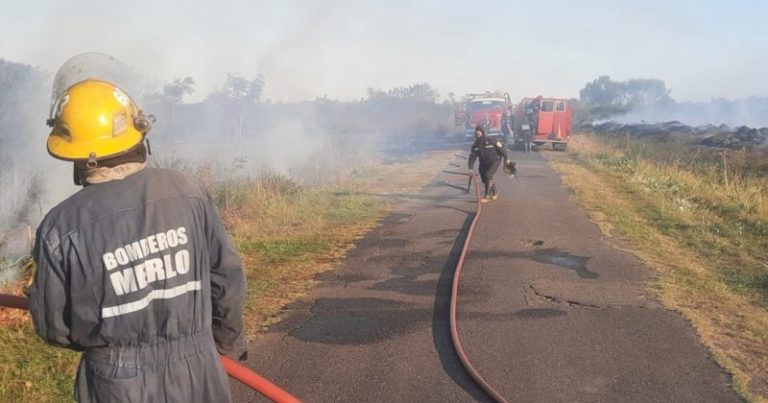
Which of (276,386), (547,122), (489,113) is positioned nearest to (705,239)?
(276,386)

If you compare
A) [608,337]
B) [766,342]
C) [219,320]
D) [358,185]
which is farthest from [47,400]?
[358,185]

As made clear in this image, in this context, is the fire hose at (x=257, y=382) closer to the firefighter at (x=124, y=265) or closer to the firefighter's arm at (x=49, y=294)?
the firefighter at (x=124, y=265)

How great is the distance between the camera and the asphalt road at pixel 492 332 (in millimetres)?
4883

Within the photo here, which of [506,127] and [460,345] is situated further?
[506,127]

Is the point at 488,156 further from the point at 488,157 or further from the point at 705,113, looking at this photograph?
the point at 705,113

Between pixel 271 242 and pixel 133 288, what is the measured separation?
766 cm

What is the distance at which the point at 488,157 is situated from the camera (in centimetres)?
1420

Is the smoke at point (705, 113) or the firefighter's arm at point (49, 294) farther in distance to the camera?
the smoke at point (705, 113)

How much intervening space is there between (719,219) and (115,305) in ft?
41.6

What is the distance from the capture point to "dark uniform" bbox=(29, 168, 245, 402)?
2.26 meters

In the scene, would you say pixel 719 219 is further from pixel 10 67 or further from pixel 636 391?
pixel 10 67

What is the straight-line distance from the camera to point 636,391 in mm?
4809

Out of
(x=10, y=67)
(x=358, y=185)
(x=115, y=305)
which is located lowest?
(x=358, y=185)

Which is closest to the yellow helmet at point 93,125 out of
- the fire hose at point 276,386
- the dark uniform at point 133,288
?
the dark uniform at point 133,288
